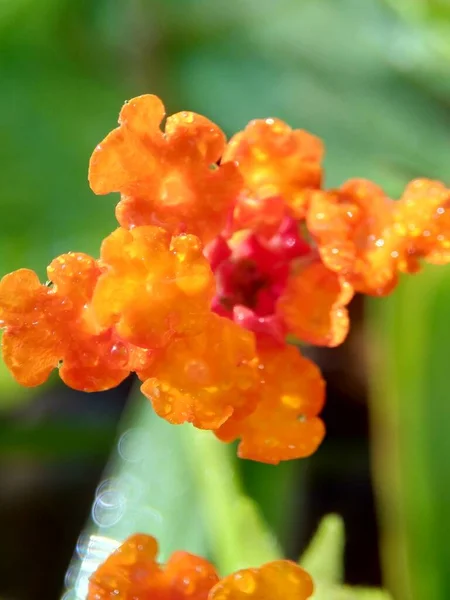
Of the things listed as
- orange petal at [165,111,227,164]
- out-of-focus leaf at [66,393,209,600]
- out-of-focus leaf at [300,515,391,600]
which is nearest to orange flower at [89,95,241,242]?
orange petal at [165,111,227,164]

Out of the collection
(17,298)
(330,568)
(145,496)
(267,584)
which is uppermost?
(17,298)

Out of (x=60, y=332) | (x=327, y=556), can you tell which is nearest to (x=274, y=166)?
(x=60, y=332)

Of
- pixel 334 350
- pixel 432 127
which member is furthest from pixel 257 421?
pixel 432 127

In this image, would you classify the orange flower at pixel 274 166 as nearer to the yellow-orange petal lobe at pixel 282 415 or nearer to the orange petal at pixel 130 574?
the yellow-orange petal lobe at pixel 282 415

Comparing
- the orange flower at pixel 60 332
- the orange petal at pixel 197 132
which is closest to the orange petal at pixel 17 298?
the orange flower at pixel 60 332

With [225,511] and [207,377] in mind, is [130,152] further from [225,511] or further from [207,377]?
[225,511]

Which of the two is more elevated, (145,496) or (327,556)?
(327,556)

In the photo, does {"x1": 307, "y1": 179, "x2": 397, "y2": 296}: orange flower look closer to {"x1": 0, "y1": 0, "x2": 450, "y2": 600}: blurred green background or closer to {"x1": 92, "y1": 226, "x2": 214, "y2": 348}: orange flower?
{"x1": 92, "y1": 226, "x2": 214, "y2": 348}: orange flower
